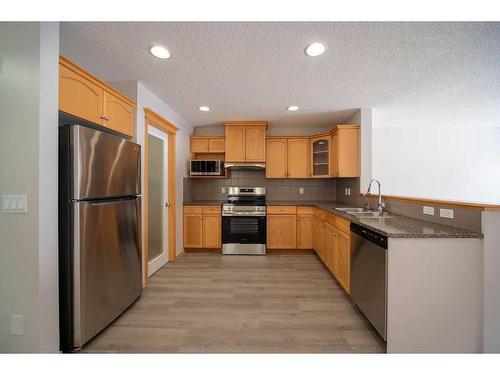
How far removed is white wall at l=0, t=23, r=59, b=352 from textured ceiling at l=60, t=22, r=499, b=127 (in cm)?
40

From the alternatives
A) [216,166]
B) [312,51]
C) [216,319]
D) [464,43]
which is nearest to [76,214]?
[216,319]

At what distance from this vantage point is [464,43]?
5.53 ft

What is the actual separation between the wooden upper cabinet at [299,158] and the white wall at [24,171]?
11.3 feet

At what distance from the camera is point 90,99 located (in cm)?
167

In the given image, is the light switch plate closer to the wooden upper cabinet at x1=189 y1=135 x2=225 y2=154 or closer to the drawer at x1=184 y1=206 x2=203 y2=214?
the drawer at x1=184 y1=206 x2=203 y2=214

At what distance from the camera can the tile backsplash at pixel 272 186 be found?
429 cm

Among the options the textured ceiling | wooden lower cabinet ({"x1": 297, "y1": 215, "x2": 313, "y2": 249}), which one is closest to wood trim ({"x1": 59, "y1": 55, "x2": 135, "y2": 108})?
the textured ceiling

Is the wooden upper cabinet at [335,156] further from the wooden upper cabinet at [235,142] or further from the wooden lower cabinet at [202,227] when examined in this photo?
the wooden lower cabinet at [202,227]

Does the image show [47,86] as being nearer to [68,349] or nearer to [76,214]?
[76,214]

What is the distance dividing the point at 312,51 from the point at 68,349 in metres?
2.96

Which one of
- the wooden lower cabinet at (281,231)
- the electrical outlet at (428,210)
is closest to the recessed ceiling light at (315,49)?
the electrical outlet at (428,210)

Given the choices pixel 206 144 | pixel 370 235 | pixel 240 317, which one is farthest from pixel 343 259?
pixel 206 144

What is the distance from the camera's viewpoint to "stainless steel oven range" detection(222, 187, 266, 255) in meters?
3.63

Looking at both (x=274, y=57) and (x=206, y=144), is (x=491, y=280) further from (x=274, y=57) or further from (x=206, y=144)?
(x=206, y=144)
